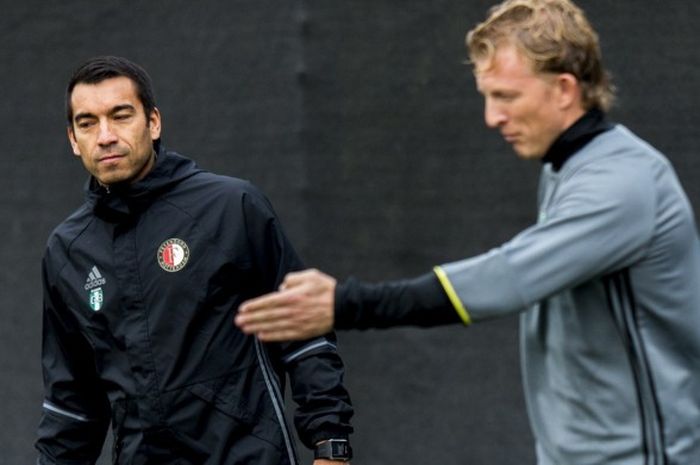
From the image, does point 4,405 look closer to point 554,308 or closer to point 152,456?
point 152,456

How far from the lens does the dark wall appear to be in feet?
18.8

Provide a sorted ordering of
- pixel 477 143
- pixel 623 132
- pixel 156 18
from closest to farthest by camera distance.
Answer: pixel 623 132 < pixel 477 143 < pixel 156 18

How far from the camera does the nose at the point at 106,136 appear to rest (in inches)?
168

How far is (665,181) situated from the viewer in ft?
9.94

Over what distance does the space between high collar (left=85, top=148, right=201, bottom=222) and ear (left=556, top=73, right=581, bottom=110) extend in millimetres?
1461

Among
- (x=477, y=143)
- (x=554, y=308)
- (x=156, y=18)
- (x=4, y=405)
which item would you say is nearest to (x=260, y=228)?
(x=554, y=308)

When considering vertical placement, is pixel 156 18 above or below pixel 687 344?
above

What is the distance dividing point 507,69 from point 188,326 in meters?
1.34

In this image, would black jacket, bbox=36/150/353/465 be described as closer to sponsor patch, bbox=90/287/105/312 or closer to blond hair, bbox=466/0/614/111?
sponsor patch, bbox=90/287/105/312

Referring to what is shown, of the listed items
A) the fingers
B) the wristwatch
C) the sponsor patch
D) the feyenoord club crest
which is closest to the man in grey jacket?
the fingers

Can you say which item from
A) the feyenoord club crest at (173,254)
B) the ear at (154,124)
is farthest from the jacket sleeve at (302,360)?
the ear at (154,124)

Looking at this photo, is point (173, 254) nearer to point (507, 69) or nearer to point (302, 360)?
point (302, 360)

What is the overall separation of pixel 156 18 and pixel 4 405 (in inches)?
75.7

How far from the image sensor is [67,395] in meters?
4.39
